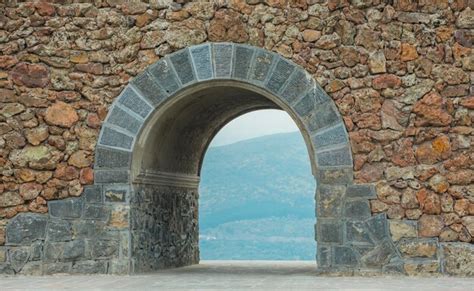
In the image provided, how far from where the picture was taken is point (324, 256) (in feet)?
27.0

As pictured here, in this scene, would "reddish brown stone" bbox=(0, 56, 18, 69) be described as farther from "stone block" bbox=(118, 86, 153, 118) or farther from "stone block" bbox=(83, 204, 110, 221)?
"stone block" bbox=(83, 204, 110, 221)

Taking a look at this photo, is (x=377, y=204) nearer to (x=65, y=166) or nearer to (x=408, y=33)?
(x=408, y=33)

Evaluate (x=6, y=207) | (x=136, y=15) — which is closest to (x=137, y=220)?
(x=6, y=207)

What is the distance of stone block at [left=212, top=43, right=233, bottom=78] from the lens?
859 cm

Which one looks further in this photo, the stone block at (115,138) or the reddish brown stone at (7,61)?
the reddish brown stone at (7,61)

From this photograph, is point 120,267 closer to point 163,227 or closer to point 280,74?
point 163,227

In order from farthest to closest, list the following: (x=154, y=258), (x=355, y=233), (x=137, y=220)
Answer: (x=154, y=258)
(x=137, y=220)
(x=355, y=233)

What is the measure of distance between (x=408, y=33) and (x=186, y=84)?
2534 mm

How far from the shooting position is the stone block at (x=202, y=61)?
8613 mm

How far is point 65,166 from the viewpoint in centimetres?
869

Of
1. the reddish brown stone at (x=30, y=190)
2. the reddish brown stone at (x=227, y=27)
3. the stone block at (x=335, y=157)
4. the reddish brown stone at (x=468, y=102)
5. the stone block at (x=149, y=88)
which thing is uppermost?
the reddish brown stone at (x=227, y=27)

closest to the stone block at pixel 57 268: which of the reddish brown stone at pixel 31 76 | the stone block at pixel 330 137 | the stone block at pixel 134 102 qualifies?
the stone block at pixel 134 102

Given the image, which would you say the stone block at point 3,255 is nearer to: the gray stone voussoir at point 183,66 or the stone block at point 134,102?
the stone block at point 134,102

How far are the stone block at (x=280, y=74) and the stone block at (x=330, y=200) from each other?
124 cm
